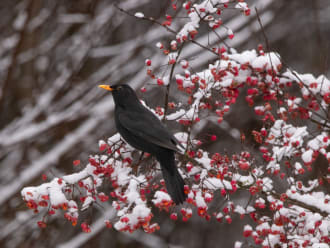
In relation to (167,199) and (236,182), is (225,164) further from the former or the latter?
(167,199)

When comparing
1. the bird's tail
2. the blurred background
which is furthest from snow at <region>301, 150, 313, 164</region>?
the blurred background

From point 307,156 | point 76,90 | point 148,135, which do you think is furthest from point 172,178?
point 76,90

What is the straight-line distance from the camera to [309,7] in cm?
1111

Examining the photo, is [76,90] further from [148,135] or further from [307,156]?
[307,156]

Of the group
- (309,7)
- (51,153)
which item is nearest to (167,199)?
(51,153)

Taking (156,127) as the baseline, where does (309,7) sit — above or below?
above

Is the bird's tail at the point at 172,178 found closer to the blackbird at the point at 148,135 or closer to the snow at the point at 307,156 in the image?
the blackbird at the point at 148,135

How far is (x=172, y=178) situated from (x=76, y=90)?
15.6 ft

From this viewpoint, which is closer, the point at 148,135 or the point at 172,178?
the point at 172,178

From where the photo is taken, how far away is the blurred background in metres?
6.54

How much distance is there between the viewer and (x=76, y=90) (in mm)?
7641

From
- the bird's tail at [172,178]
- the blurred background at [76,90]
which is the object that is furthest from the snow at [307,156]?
the blurred background at [76,90]

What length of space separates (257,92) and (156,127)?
34.5 inches

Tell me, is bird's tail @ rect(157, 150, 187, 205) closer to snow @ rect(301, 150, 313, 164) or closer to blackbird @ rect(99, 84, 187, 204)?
blackbird @ rect(99, 84, 187, 204)
